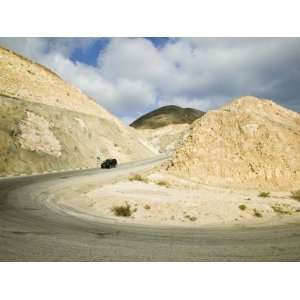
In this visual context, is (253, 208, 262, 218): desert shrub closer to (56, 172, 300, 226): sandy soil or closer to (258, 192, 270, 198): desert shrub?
(56, 172, 300, 226): sandy soil

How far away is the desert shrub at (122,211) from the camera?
47.8 feet

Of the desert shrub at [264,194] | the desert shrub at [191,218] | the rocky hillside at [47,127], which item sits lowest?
the desert shrub at [191,218]

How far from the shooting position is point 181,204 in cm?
1644

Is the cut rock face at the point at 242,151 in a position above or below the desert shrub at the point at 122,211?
above

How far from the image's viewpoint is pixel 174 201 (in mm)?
17141

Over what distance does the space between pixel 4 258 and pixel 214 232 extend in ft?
22.5

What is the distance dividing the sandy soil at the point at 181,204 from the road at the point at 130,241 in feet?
5.14

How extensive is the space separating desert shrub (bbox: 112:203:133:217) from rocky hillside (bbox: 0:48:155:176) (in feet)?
70.0

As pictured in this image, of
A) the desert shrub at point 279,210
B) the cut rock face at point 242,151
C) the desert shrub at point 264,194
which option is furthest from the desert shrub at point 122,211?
the cut rock face at point 242,151

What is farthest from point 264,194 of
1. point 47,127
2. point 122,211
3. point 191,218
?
point 47,127

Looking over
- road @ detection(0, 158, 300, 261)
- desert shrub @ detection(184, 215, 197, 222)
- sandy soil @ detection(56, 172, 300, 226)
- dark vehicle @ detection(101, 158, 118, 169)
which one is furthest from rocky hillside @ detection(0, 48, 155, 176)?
desert shrub @ detection(184, 215, 197, 222)

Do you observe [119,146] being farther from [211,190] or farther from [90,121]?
[211,190]

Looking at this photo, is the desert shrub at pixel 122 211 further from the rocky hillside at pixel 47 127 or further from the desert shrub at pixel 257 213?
the rocky hillside at pixel 47 127

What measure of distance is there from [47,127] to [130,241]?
38.0m
